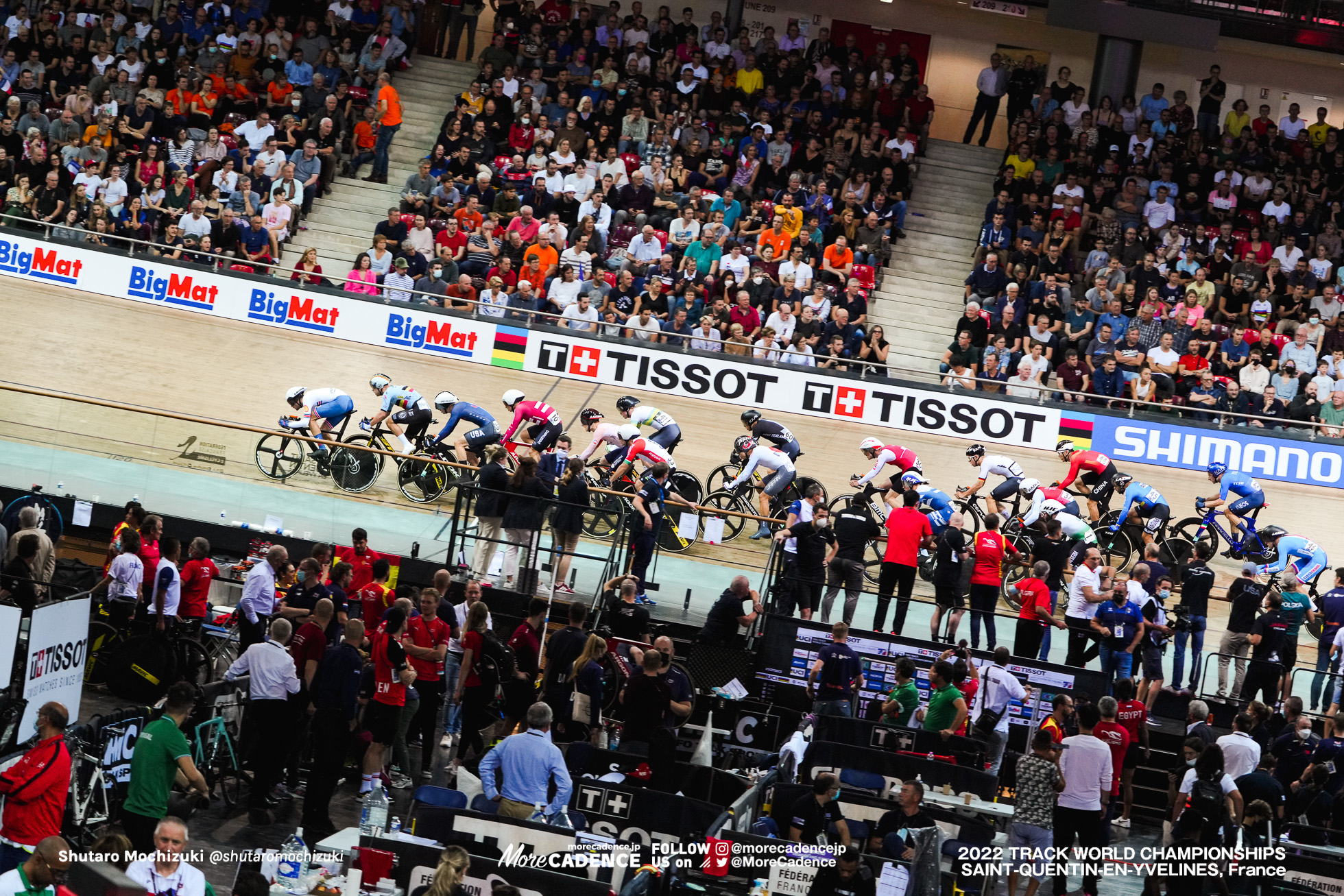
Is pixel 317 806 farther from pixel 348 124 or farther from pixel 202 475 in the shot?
pixel 348 124

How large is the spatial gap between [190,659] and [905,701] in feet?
21.5

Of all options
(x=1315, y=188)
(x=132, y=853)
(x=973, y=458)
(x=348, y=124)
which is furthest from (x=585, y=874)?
(x=1315, y=188)

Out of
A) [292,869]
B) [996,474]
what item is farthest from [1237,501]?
[292,869]

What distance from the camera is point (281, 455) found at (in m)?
17.8

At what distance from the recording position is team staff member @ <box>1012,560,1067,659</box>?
53.8ft

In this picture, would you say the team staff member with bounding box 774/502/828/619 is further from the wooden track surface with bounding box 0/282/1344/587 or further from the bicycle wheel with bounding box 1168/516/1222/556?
the bicycle wheel with bounding box 1168/516/1222/556

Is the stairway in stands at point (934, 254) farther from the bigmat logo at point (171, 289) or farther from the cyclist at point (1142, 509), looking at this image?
the bigmat logo at point (171, 289)

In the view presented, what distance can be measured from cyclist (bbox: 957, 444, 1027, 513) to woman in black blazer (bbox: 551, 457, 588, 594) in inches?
202

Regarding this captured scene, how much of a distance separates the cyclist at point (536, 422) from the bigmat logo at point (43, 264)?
8460 millimetres

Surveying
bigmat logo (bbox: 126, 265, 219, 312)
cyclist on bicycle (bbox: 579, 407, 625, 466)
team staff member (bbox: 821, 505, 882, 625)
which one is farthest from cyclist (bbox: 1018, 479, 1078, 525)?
bigmat logo (bbox: 126, 265, 219, 312)

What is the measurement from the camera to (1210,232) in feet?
86.7

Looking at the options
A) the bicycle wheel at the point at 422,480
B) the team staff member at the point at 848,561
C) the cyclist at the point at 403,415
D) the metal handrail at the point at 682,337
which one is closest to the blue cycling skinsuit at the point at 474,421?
the cyclist at the point at 403,415

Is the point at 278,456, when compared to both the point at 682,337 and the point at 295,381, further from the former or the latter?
the point at 682,337

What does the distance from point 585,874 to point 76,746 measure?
359 cm
